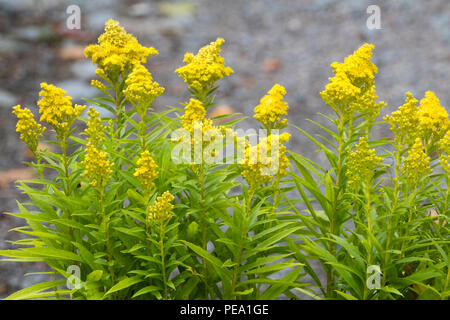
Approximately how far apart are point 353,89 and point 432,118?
1.06ft

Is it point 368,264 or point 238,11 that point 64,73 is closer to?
point 238,11

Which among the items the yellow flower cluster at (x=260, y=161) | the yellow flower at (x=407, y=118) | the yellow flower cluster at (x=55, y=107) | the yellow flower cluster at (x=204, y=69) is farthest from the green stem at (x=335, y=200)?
the yellow flower cluster at (x=55, y=107)

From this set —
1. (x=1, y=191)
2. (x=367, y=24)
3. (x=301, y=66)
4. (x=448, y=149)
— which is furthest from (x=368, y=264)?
(x=367, y=24)

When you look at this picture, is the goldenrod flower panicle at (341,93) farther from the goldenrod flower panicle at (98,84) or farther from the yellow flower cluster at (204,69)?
the goldenrod flower panicle at (98,84)

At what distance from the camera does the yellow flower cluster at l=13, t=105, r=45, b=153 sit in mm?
1991

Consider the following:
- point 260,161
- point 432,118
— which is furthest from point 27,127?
point 432,118

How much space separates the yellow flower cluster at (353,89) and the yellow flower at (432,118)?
19cm

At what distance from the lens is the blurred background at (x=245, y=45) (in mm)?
5375

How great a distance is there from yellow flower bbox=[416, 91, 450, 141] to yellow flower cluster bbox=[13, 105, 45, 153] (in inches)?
57.6

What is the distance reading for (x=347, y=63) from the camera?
2244mm

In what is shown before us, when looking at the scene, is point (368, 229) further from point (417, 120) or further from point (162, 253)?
point (162, 253)

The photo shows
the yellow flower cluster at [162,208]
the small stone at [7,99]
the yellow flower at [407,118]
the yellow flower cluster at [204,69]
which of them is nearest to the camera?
the yellow flower cluster at [162,208]

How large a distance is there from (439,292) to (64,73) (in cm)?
458

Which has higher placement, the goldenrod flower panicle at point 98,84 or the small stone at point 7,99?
the small stone at point 7,99
